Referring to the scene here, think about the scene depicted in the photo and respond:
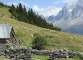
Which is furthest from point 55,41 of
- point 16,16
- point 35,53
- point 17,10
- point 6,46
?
point 17,10

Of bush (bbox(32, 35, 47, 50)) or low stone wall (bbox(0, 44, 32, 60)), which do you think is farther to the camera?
bush (bbox(32, 35, 47, 50))

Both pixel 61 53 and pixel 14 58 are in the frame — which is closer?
pixel 14 58

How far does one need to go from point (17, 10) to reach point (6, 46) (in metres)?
137

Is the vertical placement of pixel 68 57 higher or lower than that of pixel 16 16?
lower

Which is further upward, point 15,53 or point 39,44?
point 39,44

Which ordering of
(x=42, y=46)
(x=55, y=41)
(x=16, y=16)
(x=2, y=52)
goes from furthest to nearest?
(x=16, y=16)
(x=55, y=41)
(x=42, y=46)
(x=2, y=52)

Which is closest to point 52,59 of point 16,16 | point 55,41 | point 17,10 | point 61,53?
point 61,53

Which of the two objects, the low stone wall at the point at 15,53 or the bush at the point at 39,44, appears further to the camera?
the bush at the point at 39,44

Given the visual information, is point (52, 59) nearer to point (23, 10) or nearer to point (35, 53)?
point (35, 53)

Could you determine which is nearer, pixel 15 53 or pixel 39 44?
pixel 15 53

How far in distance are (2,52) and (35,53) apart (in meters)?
8.21

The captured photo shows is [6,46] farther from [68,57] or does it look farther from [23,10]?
[23,10]

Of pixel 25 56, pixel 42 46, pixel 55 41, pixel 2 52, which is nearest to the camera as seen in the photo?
pixel 25 56

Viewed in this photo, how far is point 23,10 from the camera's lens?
180 metres
